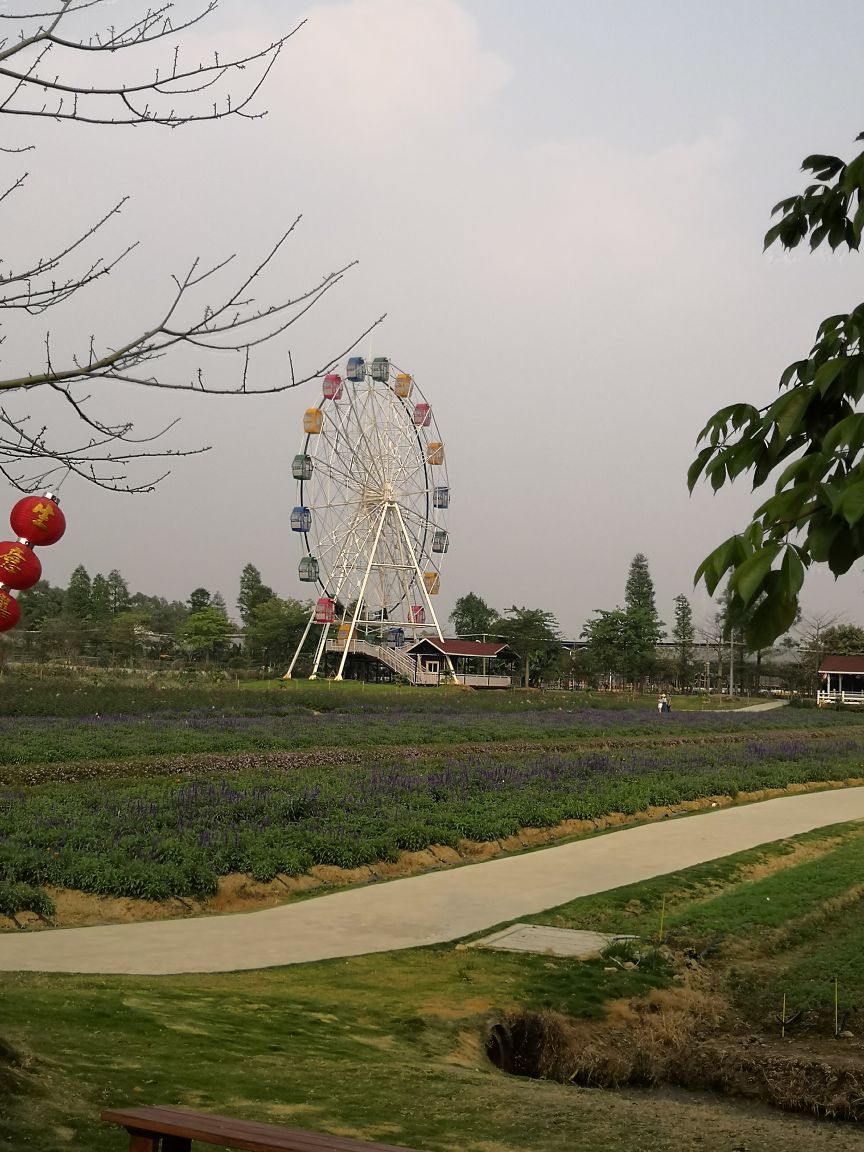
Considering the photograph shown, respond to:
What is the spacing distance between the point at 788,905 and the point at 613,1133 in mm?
5986

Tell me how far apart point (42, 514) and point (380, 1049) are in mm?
6610

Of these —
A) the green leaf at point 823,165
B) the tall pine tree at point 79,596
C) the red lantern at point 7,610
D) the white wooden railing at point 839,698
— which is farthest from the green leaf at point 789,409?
the tall pine tree at point 79,596

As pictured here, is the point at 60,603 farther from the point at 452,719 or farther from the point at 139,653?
the point at 452,719

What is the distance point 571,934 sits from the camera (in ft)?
29.0

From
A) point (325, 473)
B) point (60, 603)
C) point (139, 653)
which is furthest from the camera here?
point (60, 603)

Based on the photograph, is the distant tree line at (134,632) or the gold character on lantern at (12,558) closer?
the gold character on lantern at (12,558)

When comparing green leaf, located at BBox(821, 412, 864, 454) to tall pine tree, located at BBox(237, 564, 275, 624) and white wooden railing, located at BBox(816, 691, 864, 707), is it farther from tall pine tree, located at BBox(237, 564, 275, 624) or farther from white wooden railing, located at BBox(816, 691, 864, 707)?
tall pine tree, located at BBox(237, 564, 275, 624)

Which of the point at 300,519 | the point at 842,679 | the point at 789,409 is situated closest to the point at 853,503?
the point at 789,409

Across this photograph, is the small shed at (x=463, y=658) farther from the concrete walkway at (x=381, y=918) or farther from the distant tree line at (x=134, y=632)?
the concrete walkway at (x=381, y=918)

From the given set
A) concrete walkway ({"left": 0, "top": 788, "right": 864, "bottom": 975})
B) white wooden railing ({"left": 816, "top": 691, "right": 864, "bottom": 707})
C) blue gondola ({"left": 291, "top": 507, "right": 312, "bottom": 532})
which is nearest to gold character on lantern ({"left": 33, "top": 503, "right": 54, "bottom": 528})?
concrete walkway ({"left": 0, "top": 788, "right": 864, "bottom": 975})

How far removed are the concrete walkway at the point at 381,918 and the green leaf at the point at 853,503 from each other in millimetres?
6126

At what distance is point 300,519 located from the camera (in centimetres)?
4934

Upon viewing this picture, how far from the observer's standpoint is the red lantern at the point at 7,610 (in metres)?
11.4

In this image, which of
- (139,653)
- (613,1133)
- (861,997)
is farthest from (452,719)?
(139,653)
